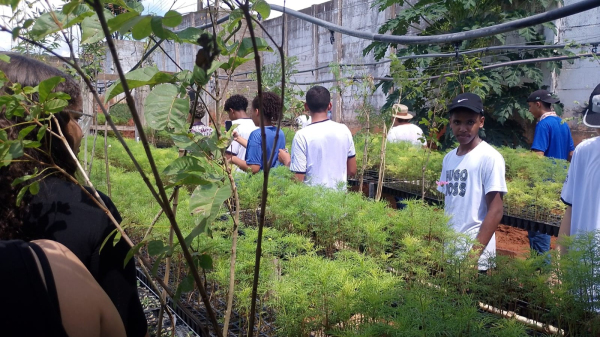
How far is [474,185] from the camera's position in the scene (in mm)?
2566

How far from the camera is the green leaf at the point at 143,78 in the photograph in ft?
2.49

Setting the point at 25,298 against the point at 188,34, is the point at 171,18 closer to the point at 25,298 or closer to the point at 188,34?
A: the point at 188,34

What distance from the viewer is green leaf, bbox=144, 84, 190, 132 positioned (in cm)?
77

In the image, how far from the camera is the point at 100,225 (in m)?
1.13

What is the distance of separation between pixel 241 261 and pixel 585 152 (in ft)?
5.34

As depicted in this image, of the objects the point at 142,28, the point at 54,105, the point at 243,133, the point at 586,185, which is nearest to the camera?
the point at 142,28

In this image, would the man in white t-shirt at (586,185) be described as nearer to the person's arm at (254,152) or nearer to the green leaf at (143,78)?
the green leaf at (143,78)

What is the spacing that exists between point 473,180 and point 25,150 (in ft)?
7.06

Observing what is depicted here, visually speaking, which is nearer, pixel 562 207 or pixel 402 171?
pixel 562 207

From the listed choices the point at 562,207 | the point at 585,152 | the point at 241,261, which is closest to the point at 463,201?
the point at 585,152

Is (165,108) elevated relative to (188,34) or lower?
lower

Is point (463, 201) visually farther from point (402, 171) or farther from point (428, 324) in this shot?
point (402, 171)

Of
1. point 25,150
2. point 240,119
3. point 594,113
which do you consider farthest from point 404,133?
point 25,150

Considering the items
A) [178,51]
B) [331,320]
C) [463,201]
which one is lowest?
[331,320]
